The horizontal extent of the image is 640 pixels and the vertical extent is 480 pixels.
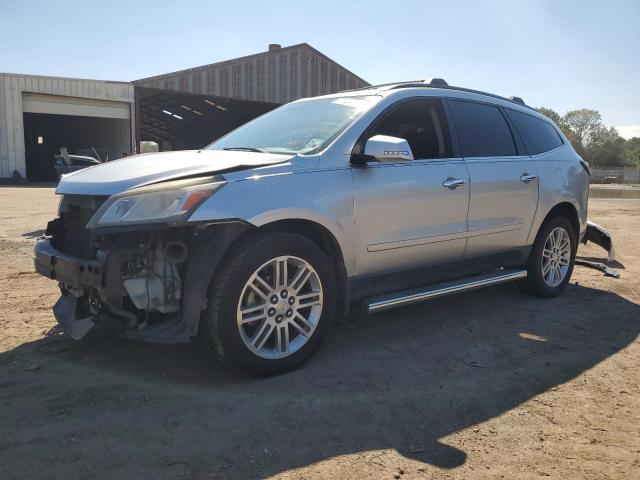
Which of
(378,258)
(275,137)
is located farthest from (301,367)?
(275,137)

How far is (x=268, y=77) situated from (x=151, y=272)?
28989mm

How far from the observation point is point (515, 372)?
3.43 m

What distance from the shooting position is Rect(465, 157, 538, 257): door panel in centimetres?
434

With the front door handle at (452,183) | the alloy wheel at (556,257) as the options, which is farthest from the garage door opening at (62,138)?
the front door handle at (452,183)

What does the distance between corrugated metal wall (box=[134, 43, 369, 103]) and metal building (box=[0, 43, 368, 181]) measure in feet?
0.17

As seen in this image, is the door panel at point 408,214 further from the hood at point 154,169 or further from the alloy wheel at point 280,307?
the hood at point 154,169

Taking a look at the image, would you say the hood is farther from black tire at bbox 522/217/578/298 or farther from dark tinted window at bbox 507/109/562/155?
black tire at bbox 522/217/578/298

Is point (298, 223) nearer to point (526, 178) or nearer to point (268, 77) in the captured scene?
point (526, 178)

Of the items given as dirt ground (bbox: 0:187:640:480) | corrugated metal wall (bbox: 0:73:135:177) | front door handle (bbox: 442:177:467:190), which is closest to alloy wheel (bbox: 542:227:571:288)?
dirt ground (bbox: 0:187:640:480)

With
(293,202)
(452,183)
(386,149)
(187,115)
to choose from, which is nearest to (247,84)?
(187,115)

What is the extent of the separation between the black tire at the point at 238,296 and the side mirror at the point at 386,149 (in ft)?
2.41

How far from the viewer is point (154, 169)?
3205 millimetres

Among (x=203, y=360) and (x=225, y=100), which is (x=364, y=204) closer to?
(x=203, y=360)

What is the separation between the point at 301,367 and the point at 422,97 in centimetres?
231
